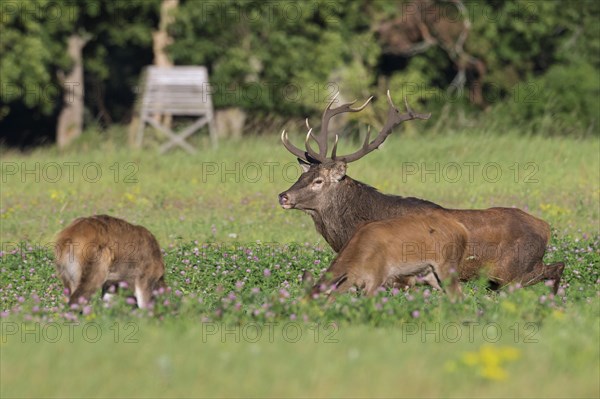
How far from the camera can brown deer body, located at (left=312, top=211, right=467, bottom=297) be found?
9.53m

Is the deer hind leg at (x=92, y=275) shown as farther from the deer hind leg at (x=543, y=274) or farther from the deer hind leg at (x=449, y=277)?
the deer hind leg at (x=543, y=274)

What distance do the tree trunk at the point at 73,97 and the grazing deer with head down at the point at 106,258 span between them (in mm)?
22627

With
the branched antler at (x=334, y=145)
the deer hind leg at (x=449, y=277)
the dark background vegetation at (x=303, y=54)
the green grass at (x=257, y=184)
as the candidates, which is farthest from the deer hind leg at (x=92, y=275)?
the dark background vegetation at (x=303, y=54)

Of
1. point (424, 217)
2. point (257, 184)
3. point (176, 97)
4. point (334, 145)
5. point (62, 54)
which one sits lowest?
point (257, 184)

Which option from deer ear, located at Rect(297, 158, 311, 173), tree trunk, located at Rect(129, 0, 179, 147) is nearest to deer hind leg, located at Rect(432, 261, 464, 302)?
deer ear, located at Rect(297, 158, 311, 173)

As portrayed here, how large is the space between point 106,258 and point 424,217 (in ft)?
8.89

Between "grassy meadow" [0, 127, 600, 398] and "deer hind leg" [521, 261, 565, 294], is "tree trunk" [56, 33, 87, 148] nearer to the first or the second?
"grassy meadow" [0, 127, 600, 398]

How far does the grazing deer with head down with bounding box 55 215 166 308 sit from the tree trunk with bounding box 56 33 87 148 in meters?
22.6

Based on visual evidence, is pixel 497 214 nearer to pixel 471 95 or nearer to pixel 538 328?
pixel 538 328

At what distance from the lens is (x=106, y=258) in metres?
9.45

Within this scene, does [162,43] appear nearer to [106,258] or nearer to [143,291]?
[143,291]

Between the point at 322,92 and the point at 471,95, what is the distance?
5443 mm

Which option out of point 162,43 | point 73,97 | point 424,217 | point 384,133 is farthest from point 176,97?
point 424,217

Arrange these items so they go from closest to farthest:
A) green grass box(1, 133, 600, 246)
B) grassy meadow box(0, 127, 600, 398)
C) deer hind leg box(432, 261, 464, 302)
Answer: grassy meadow box(0, 127, 600, 398), deer hind leg box(432, 261, 464, 302), green grass box(1, 133, 600, 246)
